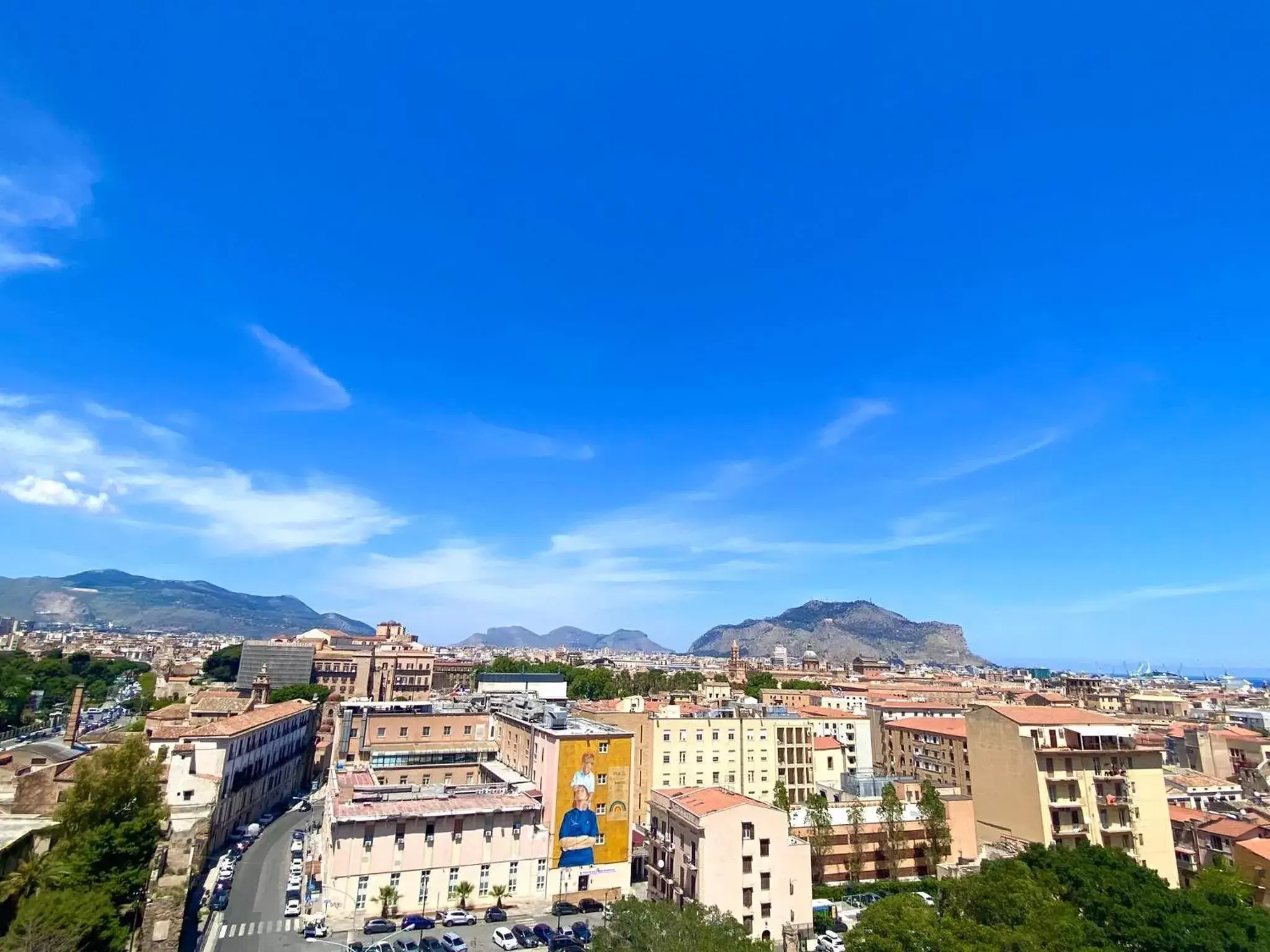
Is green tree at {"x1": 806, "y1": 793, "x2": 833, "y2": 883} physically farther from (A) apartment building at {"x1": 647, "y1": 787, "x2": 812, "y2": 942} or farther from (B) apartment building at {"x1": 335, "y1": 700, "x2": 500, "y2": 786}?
(B) apartment building at {"x1": 335, "y1": 700, "x2": 500, "y2": 786}

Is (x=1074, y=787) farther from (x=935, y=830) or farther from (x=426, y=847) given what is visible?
(x=426, y=847)

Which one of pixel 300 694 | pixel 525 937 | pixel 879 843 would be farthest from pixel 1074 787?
pixel 300 694

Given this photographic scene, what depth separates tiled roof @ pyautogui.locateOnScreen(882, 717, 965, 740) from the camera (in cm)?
8725

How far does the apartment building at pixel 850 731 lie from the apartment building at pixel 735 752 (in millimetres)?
10996

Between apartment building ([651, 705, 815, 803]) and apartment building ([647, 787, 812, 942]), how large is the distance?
28.1 meters

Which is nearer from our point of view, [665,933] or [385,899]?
[665,933]

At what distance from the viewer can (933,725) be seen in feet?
303

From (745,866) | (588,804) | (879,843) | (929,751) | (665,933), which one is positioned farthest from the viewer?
(929,751)

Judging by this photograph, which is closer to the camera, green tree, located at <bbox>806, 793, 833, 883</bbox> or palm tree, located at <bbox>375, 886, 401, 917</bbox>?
palm tree, located at <bbox>375, 886, 401, 917</bbox>

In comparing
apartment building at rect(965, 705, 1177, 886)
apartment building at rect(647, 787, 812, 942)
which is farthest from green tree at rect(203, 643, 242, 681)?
apartment building at rect(965, 705, 1177, 886)

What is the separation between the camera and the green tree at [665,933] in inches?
1170

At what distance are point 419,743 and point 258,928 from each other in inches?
1028

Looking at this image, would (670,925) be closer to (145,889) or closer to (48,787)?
(145,889)

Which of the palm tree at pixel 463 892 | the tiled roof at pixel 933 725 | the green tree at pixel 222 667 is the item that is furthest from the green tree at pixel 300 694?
the tiled roof at pixel 933 725
